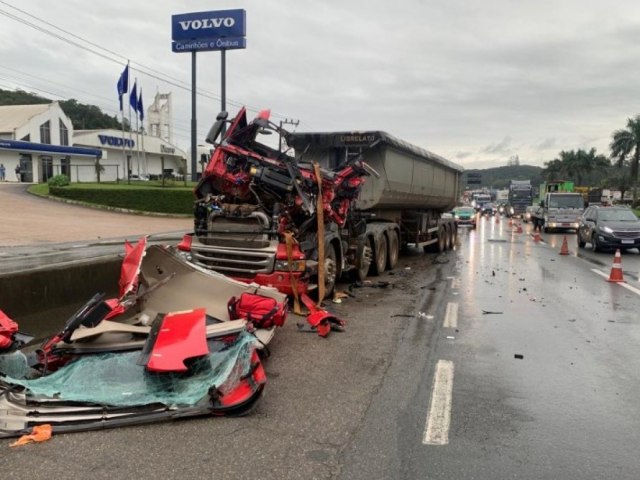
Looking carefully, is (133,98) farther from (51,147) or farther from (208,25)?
(208,25)

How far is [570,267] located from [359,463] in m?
12.8

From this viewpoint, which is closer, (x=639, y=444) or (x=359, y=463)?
(x=359, y=463)

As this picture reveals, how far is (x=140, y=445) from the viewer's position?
12.5 feet

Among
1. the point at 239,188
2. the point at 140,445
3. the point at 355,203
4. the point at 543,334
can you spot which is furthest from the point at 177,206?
the point at 140,445

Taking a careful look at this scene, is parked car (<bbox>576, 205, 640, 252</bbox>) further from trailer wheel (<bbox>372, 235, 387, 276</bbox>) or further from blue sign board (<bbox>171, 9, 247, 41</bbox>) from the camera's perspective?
blue sign board (<bbox>171, 9, 247, 41</bbox>)

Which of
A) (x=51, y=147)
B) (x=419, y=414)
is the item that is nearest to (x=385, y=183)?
(x=419, y=414)

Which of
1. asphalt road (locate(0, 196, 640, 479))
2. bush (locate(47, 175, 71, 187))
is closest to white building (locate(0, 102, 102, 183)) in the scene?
bush (locate(47, 175, 71, 187))

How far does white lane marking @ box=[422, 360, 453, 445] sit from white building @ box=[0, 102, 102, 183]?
50750 mm

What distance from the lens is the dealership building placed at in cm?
5044

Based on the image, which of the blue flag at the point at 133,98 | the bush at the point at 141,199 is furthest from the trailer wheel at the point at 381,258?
the blue flag at the point at 133,98

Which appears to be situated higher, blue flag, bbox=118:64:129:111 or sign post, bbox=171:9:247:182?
sign post, bbox=171:9:247:182

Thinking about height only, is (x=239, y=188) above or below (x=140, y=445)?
above

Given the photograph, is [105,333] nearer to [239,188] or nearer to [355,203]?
[239,188]

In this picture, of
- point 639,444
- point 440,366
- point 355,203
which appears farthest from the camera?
point 355,203
